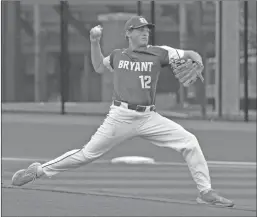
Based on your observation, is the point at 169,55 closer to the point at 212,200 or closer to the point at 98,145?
the point at 98,145

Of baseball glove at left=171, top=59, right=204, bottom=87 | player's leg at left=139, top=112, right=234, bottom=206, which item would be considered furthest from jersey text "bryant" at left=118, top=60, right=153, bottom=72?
player's leg at left=139, top=112, right=234, bottom=206

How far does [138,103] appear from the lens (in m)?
4.73

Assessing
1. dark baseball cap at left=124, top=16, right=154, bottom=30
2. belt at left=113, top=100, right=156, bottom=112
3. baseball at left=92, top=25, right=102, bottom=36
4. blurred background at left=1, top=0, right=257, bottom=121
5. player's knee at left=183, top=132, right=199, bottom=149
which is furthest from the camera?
blurred background at left=1, top=0, right=257, bottom=121

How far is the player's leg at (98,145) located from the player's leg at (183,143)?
5.1 inches

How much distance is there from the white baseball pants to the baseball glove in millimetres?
503

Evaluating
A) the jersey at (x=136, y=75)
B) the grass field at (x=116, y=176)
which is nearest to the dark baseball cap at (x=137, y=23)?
the jersey at (x=136, y=75)

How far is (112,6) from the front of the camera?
29.3 metres

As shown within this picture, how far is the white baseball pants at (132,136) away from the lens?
213 inches

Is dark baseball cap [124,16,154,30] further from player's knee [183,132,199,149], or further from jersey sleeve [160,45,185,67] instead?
player's knee [183,132,199,149]

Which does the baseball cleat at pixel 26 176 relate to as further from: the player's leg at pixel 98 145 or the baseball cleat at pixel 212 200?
the baseball cleat at pixel 212 200

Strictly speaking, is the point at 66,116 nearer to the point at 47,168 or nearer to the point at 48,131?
the point at 48,131

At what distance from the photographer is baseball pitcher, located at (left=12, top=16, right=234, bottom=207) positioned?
4656mm

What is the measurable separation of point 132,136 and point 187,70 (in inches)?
30.6

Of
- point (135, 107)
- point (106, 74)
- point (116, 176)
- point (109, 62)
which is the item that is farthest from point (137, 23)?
point (106, 74)
